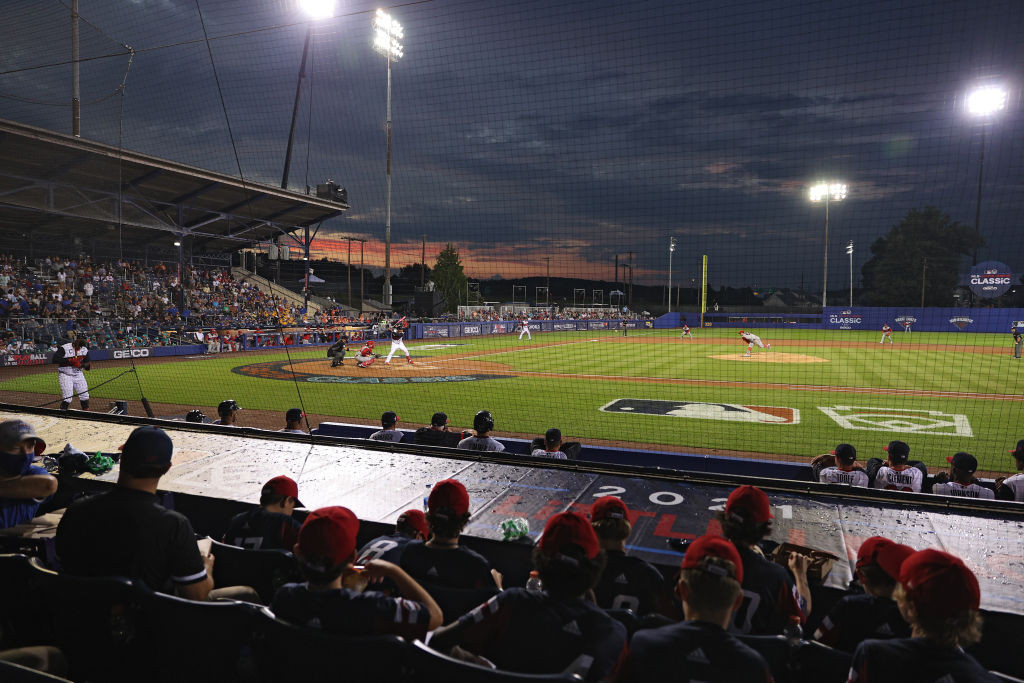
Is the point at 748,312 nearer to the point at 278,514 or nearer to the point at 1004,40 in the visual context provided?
the point at 1004,40

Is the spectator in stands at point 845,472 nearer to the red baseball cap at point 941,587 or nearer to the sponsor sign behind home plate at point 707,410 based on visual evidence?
the red baseball cap at point 941,587

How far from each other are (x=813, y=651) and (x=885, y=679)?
12.9 inches

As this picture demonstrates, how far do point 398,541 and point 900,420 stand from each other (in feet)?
42.9

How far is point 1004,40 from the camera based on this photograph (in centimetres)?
826

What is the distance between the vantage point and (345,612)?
7.41 ft

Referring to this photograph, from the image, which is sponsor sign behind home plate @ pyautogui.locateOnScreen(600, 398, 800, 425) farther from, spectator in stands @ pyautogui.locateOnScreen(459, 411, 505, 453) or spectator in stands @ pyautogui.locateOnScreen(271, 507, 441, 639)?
spectator in stands @ pyautogui.locateOnScreen(271, 507, 441, 639)

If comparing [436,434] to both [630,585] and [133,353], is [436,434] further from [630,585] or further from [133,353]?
[133,353]

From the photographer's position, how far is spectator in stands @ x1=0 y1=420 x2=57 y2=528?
3.88m

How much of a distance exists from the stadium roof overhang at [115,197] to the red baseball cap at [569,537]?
55.8 feet

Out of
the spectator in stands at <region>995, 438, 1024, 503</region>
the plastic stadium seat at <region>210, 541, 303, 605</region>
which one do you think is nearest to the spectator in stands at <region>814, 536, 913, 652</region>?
the plastic stadium seat at <region>210, 541, 303, 605</region>

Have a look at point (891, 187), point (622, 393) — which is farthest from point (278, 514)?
point (622, 393)

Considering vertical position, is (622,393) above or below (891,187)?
below

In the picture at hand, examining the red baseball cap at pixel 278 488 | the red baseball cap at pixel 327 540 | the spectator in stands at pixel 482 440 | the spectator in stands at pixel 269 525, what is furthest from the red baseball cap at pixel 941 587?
the spectator in stands at pixel 482 440

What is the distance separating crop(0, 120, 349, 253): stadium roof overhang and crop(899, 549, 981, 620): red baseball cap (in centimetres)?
1810
